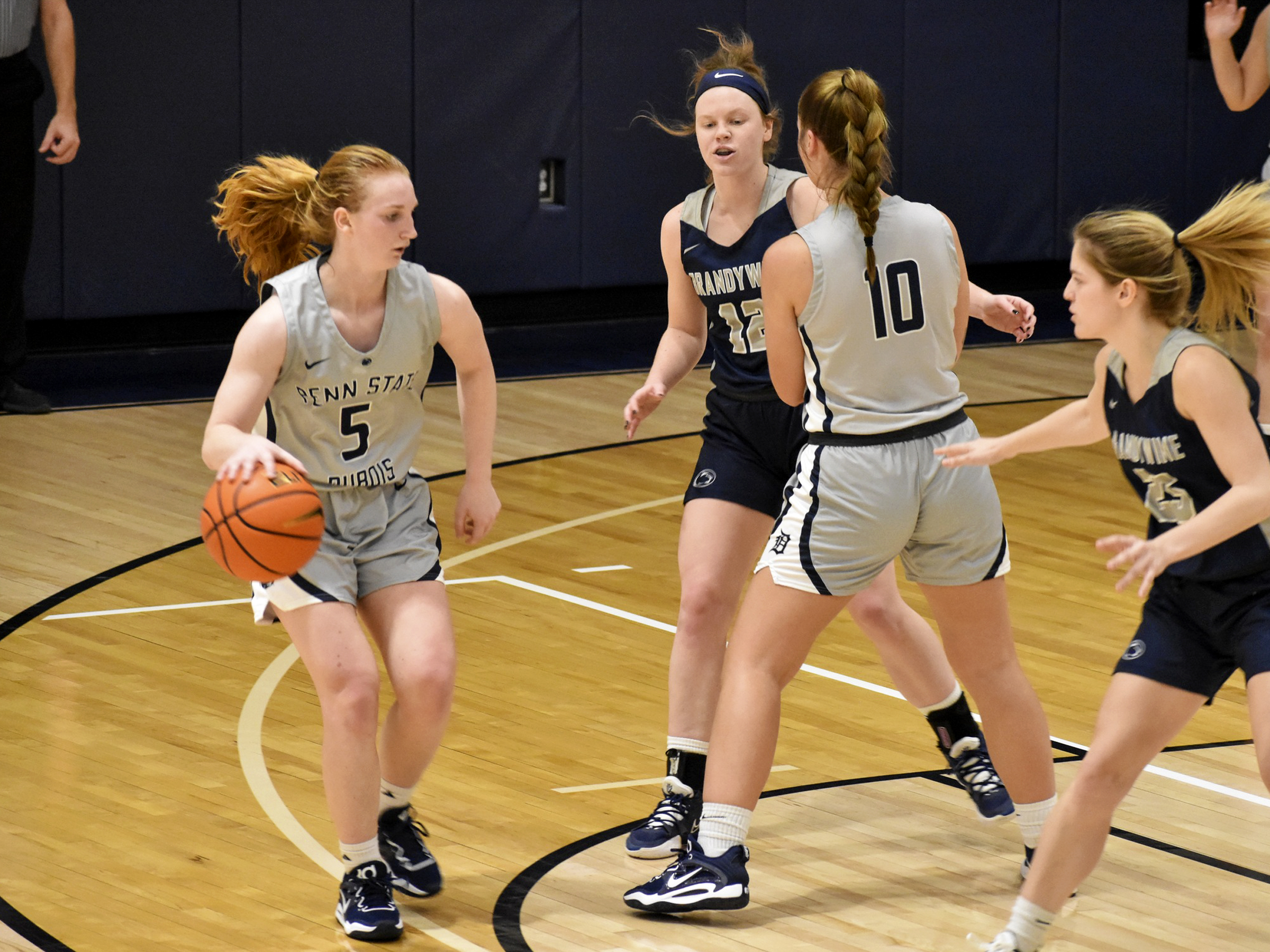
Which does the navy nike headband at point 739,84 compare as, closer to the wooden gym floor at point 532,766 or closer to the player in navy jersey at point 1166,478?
the player in navy jersey at point 1166,478

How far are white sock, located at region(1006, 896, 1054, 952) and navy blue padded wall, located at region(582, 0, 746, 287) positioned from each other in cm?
772

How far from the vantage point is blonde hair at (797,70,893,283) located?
369 centimetres

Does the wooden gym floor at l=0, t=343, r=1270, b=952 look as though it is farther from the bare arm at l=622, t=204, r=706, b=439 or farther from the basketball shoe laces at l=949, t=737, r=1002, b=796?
the bare arm at l=622, t=204, r=706, b=439

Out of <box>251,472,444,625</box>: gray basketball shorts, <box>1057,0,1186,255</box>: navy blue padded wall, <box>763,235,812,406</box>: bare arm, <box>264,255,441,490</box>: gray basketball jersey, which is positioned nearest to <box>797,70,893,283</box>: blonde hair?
<box>763,235,812,406</box>: bare arm

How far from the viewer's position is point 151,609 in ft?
19.8

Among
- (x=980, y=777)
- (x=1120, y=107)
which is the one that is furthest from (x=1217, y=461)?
(x=1120, y=107)

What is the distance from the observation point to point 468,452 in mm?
4070

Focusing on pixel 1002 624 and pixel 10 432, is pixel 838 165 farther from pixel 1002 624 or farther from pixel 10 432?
pixel 10 432

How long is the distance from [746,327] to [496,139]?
659 cm

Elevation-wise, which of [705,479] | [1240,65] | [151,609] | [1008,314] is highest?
[1240,65]

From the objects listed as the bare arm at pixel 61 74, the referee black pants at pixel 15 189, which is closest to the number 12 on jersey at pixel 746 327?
the bare arm at pixel 61 74

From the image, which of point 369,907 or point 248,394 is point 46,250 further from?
point 369,907

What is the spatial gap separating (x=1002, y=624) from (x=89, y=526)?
4.04 meters

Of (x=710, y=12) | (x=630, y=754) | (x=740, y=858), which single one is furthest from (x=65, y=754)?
(x=710, y=12)
